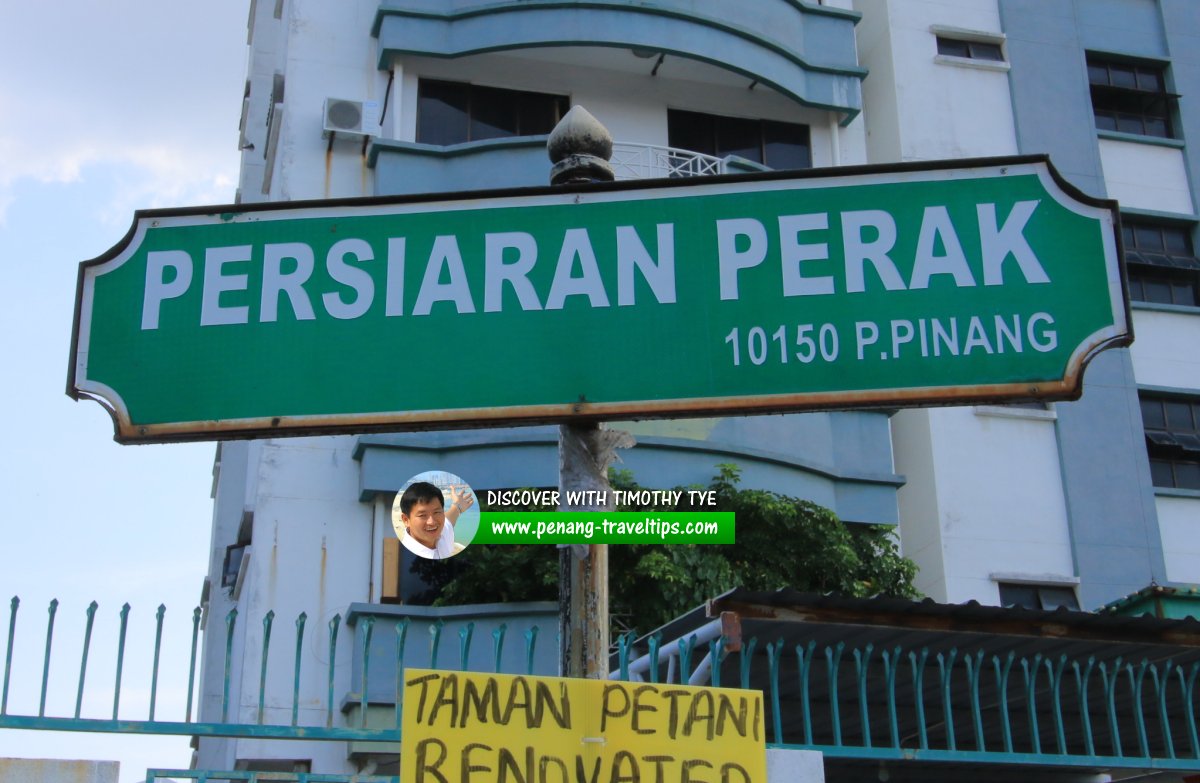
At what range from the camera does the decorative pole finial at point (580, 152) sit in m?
3.02

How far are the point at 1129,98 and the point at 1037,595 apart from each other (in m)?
7.39

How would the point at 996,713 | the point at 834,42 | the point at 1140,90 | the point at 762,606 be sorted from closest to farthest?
the point at 762,606 < the point at 996,713 < the point at 834,42 < the point at 1140,90

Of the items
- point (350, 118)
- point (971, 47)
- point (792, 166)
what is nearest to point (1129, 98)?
point (971, 47)

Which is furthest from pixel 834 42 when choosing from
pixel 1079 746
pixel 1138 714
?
pixel 1138 714

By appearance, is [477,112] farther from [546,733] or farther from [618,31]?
[546,733]

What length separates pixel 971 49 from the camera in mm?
17344

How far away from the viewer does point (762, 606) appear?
6.14 meters

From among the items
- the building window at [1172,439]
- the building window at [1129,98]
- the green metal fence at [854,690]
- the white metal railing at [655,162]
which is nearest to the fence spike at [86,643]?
the green metal fence at [854,690]

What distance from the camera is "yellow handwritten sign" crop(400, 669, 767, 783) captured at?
97.0 inches

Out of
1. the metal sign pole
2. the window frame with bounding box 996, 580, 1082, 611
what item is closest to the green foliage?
the window frame with bounding box 996, 580, 1082, 611

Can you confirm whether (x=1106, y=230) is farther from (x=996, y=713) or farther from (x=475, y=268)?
(x=996, y=713)

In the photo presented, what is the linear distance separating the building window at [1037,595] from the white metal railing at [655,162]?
5.53 metres

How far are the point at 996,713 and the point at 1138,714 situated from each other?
152 inches

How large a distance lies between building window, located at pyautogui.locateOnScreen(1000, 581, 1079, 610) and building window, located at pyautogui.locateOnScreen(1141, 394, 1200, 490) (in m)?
2.15
